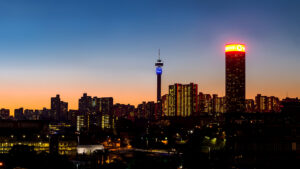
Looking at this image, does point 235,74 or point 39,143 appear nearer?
point 39,143

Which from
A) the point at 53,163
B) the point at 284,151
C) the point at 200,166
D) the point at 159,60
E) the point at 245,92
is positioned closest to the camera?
the point at 200,166

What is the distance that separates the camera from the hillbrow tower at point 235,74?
18768 cm

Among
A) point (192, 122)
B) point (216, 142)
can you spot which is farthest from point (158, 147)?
point (192, 122)

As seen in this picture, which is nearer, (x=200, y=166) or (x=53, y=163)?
(x=200, y=166)

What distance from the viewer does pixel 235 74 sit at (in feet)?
623

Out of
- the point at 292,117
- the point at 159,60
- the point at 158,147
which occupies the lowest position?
the point at 158,147

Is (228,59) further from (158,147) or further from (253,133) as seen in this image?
(253,133)

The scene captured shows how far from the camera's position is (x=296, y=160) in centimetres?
4469

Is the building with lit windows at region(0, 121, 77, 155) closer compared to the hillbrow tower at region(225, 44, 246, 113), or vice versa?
the building with lit windows at region(0, 121, 77, 155)

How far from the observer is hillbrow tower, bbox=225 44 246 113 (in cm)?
18768

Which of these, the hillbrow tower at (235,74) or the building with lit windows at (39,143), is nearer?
the building with lit windows at (39,143)

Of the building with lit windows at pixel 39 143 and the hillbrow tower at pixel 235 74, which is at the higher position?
the hillbrow tower at pixel 235 74

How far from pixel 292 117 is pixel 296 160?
2244 centimetres

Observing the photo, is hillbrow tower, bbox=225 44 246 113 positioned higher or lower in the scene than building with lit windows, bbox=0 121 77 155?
higher
